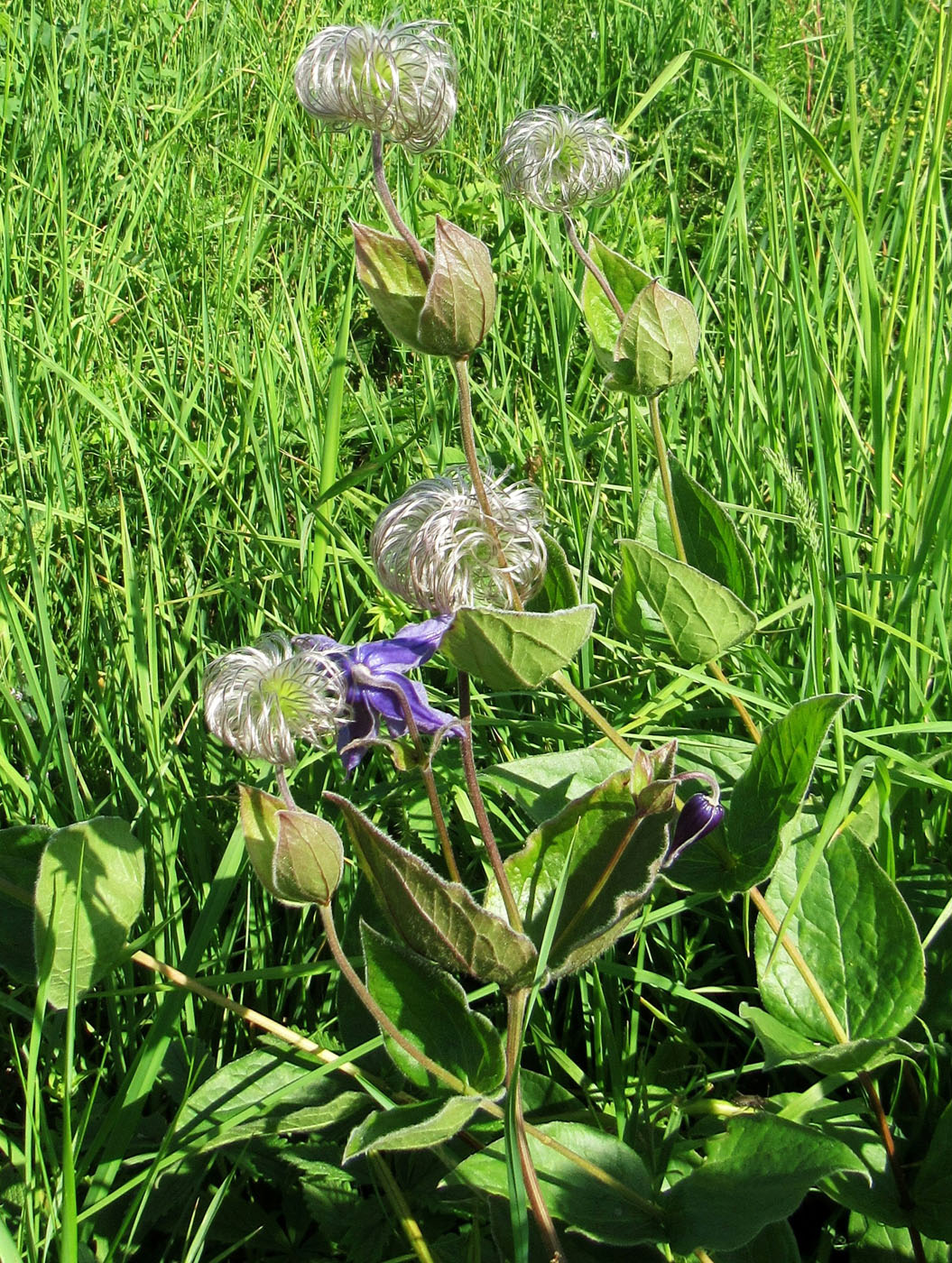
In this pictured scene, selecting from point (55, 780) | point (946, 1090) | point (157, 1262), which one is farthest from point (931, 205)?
point (157, 1262)

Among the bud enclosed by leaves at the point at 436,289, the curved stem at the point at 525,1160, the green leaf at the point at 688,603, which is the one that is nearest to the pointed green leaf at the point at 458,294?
the bud enclosed by leaves at the point at 436,289

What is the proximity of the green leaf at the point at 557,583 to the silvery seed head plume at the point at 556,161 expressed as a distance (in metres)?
0.42

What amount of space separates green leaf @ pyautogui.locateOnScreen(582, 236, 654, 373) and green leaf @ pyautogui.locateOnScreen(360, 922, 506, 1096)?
712 mm

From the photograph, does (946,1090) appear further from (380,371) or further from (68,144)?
(68,144)

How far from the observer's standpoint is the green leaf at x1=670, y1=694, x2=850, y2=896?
3.35 ft

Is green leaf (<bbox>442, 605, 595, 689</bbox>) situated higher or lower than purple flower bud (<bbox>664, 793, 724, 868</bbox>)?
higher

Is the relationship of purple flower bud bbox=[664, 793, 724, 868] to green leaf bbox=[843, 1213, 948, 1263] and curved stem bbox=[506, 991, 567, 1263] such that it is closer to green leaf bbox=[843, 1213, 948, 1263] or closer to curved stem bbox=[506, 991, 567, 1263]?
curved stem bbox=[506, 991, 567, 1263]

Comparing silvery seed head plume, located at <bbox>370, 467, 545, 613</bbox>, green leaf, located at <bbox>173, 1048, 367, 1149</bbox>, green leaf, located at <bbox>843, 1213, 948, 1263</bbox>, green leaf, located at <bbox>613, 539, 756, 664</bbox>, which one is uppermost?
silvery seed head plume, located at <bbox>370, 467, 545, 613</bbox>

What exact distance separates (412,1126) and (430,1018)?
165 millimetres

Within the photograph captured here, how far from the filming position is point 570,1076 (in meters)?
1.16

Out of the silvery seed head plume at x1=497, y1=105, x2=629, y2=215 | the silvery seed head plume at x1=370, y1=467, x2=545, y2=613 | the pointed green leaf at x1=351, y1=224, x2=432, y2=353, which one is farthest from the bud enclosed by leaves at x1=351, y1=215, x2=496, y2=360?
the silvery seed head plume at x1=497, y1=105, x2=629, y2=215

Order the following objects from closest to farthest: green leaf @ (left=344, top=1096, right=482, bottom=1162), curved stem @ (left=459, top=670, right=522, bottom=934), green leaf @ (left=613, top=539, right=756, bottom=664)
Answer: green leaf @ (left=344, top=1096, right=482, bottom=1162)
curved stem @ (left=459, top=670, right=522, bottom=934)
green leaf @ (left=613, top=539, right=756, bottom=664)

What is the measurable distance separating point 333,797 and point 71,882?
0.33 metres

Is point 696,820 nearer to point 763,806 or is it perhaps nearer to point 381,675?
point 763,806
